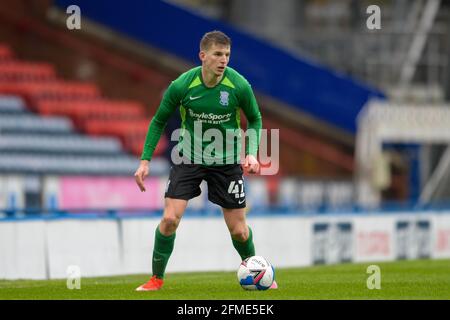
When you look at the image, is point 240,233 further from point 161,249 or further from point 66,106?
point 66,106

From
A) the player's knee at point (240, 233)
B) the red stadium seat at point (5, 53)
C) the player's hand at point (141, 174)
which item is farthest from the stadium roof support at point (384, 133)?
the player's hand at point (141, 174)

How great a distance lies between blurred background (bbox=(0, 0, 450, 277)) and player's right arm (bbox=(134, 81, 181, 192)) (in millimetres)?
12634

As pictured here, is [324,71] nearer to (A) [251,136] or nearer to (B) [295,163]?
(B) [295,163]

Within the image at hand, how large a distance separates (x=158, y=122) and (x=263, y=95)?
19.0 metres

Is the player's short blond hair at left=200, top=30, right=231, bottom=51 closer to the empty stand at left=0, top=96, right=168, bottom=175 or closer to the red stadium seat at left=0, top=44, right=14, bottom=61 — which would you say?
the empty stand at left=0, top=96, right=168, bottom=175

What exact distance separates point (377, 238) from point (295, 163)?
25.8 ft

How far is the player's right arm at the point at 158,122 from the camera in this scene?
1144cm

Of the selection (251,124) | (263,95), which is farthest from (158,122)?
(263,95)

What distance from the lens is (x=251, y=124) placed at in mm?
11719

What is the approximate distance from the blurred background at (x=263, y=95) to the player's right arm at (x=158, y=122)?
12634 mm

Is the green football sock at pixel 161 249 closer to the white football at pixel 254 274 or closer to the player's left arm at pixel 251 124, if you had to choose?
the white football at pixel 254 274

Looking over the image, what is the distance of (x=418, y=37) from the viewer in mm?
31469

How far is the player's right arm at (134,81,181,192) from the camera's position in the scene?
11.4 m
